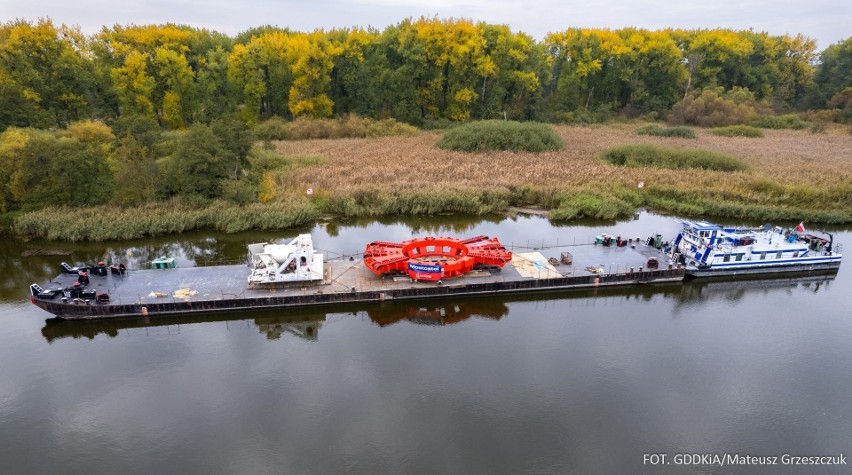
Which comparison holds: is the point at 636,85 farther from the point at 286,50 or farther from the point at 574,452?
the point at 574,452

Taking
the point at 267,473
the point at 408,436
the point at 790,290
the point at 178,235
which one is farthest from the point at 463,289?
the point at 178,235

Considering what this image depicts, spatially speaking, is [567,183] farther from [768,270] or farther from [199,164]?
[199,164]

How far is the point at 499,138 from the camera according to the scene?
62438 millimetres

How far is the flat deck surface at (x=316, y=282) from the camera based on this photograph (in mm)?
26766

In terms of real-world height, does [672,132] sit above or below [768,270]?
above

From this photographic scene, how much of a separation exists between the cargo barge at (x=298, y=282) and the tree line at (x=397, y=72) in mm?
30105

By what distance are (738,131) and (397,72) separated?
184ft

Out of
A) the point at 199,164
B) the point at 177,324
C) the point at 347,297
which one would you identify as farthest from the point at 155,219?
the point at 347,297

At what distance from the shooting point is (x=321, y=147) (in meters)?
63.4

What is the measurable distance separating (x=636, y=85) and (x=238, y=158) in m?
79.2

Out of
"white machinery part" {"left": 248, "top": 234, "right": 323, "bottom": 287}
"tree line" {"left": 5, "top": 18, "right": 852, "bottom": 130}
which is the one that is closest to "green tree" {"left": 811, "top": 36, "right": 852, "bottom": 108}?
"tree line" {"left": 5, "top": 18, "right": 852, "bottom": 130}

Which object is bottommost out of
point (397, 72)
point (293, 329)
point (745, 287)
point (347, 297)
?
point (293, 329)

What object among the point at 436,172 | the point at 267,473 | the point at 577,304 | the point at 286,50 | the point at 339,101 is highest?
the point at 286,50

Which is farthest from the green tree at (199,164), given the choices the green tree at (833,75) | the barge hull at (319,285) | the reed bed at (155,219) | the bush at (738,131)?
the green tree at (833,75)
